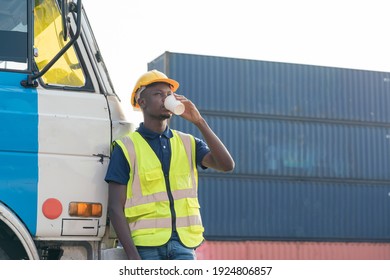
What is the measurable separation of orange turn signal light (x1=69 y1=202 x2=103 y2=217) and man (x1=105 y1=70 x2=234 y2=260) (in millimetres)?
62

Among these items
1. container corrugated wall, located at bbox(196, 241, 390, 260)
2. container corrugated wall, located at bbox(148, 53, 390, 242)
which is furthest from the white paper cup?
container corrugated wall, located at bbox(148, 53, 390, 242)

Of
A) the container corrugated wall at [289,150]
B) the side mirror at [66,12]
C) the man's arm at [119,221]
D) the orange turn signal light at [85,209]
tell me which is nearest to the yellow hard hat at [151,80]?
the side mirror at [66,12]

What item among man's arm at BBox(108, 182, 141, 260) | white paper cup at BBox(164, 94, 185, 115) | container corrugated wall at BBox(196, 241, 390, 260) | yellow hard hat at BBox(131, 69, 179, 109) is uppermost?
yellow hard hat at BBox(131, 69, 179, 109)

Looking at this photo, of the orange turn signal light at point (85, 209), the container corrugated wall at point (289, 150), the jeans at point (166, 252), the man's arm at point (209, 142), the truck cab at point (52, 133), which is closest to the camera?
the truck cab at point (52, 133)

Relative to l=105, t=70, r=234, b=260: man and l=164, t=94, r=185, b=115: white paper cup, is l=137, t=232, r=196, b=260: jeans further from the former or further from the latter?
l=164, t=94, r=185, b=115: white paper cup

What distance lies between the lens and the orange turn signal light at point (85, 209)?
3814 millimetres

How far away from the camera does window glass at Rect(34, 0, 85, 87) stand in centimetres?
395

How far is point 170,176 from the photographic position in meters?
4.07

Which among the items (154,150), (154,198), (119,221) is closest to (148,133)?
(154,150)

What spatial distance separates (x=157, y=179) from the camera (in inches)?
159

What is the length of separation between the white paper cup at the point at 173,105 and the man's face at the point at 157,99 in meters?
0.07

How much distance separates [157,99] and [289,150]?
16.7 meters

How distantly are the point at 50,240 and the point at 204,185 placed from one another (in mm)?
16171

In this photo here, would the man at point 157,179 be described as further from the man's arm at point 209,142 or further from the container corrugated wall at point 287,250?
the container corrugated wall at point 287,250
